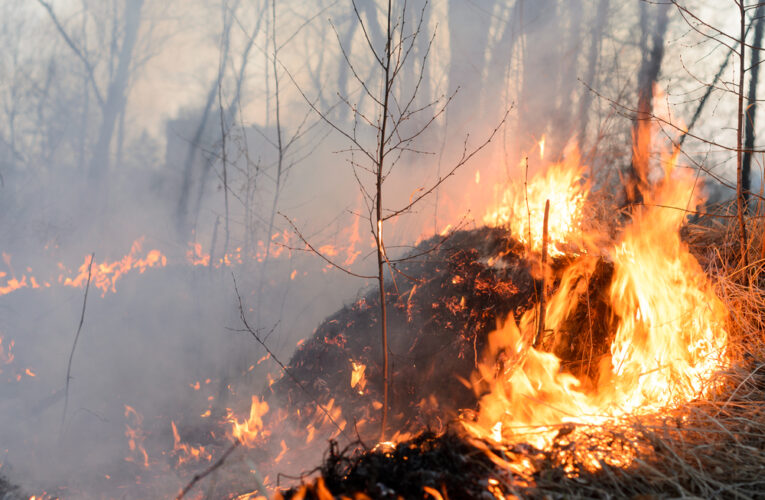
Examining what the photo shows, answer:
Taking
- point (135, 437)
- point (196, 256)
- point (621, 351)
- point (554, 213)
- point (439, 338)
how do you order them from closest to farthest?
point (621, 351), point (554, 213), point (439, 338), point (135, 437), point (196, 256)

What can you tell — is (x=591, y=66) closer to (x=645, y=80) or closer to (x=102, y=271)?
(x=645, y=80)

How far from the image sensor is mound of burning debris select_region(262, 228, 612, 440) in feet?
11.0

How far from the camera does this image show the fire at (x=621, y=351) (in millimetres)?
1731

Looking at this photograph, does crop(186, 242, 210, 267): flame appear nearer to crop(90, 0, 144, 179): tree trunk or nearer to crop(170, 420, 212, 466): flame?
crop(90, 0, 144, 179): tree trunk

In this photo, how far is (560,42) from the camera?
25.8ft

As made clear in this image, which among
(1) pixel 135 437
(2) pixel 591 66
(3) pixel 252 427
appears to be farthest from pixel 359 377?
(2) pixel 591 66

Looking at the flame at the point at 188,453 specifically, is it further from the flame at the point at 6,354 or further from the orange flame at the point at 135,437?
the flame at the point at 6,354

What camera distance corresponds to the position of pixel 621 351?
2.85m

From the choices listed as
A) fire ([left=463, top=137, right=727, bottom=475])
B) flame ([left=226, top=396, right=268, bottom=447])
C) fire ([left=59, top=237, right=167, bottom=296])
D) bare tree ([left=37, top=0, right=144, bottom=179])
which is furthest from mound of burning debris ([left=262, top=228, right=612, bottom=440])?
bare tree ([left=37, top=0, right=144, bottom=179])

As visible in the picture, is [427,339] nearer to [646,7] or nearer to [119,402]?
[119,402]

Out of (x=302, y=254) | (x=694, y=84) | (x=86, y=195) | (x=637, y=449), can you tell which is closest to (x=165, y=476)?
(x=302, y=254)

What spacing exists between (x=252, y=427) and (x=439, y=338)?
255 cm

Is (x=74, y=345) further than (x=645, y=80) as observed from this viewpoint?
No

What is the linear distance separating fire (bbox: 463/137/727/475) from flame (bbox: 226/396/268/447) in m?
2.66
